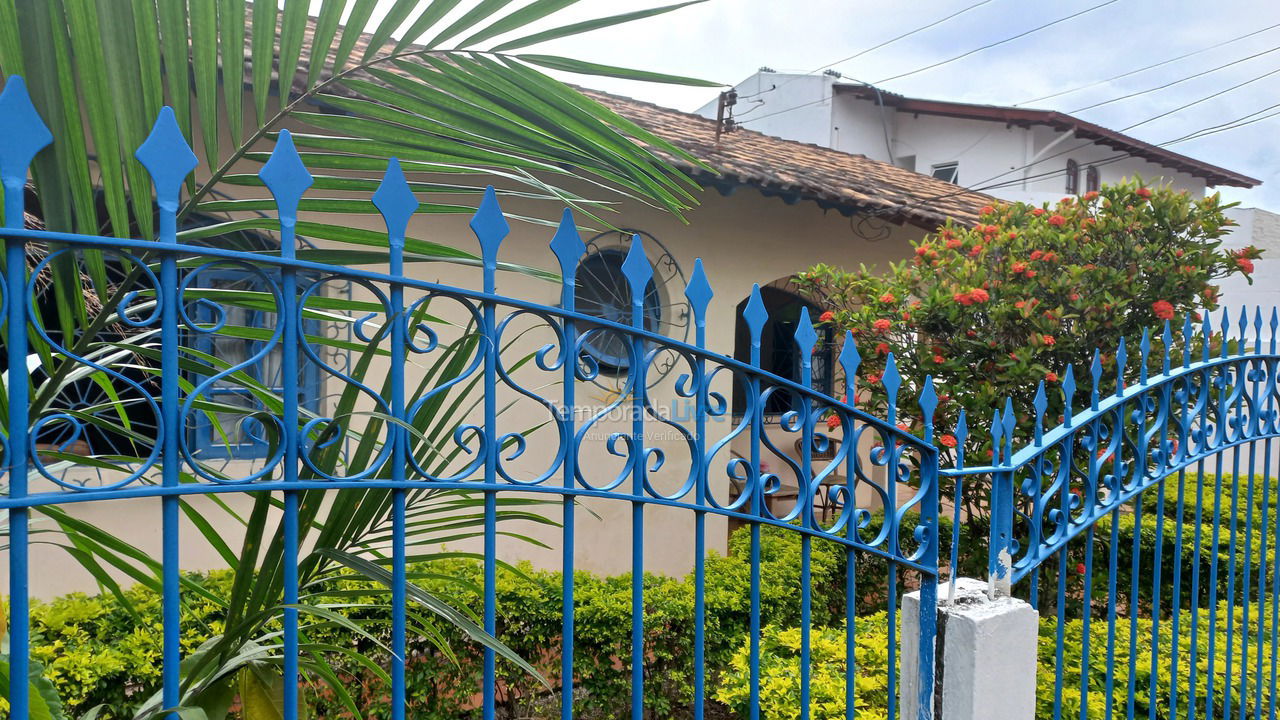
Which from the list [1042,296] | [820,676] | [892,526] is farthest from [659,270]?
[892,526]

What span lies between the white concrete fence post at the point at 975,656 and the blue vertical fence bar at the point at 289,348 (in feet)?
5.03

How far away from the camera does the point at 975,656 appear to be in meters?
2.11

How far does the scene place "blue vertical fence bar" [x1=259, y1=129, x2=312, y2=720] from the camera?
1.22 m

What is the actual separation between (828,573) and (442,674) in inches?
86.6

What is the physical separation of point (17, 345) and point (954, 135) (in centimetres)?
1639

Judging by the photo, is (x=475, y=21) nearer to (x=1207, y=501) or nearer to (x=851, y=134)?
(x=1207, y=501)

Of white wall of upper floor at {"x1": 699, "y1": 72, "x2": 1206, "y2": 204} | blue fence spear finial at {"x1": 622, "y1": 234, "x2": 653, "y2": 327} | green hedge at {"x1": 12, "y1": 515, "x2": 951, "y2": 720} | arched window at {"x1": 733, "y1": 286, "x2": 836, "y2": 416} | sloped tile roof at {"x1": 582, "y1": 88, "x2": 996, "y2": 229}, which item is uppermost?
white wall of upper floor at {"x1": 699, "y1": 72, "x2": 1206, "y2": 204}

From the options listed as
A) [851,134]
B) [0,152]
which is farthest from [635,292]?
[851,134]

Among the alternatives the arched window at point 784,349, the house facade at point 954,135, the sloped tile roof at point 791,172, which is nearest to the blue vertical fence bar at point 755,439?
the sloped tile roof at point 791,172

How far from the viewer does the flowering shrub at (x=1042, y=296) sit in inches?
165

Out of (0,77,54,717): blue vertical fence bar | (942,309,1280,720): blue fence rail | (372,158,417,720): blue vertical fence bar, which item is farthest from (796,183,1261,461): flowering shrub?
(0,77,54,717): blue vertical fence bar

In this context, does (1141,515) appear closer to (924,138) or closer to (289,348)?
(289,348)

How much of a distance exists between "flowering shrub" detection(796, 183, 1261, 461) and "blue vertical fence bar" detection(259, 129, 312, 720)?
342 centimetres

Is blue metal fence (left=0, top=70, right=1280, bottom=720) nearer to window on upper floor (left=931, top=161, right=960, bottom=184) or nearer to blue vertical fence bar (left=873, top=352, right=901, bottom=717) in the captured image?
blue vertical fence bar (left=873, top=352, right=901, bottom=717)
